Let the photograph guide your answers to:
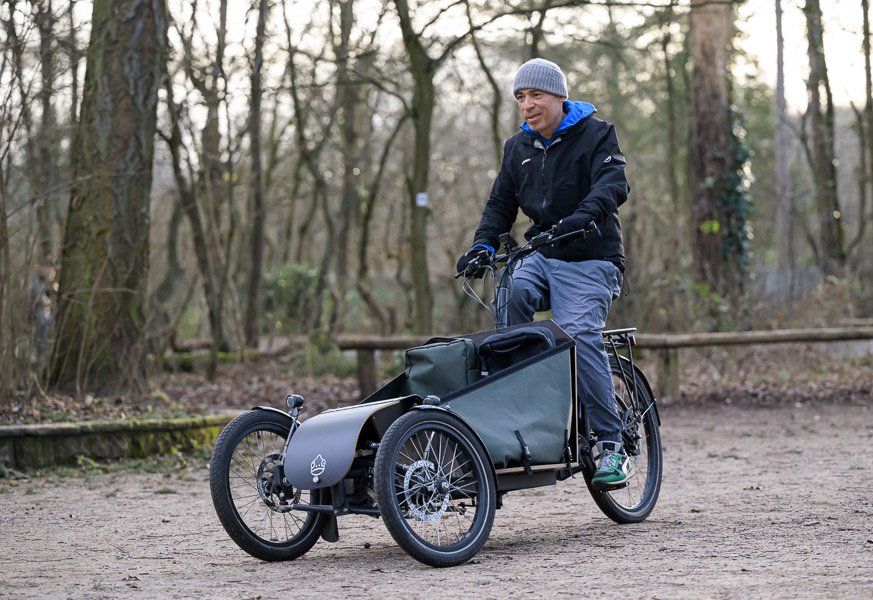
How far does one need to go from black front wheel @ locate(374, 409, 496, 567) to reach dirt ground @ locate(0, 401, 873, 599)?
11 cm

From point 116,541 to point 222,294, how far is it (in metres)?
10.8

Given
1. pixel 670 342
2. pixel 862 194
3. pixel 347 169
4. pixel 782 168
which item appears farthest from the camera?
pixel 782 168

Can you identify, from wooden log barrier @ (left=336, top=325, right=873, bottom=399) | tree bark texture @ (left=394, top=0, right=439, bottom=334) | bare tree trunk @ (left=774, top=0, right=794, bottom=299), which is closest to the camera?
wooden log barrier @ (left=336, top=325, right=873, bottom=399)

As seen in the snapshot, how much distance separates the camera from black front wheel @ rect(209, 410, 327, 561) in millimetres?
4801

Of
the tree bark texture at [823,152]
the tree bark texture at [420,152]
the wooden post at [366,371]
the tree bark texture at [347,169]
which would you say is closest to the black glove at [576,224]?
the wooden post at [366,371]

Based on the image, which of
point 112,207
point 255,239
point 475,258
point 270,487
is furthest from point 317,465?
point 255,239

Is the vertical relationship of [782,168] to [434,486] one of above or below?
above

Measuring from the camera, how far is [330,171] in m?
27.2

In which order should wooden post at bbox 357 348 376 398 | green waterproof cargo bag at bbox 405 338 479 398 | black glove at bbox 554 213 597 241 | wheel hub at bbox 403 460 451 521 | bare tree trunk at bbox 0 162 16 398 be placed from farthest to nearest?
wooden post at bbox 357 348 376 398 < bare tree trunk at bbox 0 162 16 398 < black glove at bbox 554 213 597 241 < green waterproof cargo bag at bbox 405 338 479 398 < wheel hub at bbox 403 460 451 521

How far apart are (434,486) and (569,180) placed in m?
1.64

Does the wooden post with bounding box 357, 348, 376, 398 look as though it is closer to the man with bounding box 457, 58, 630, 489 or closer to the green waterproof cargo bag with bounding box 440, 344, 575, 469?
the man with bounding box 457, 58, 630, 489

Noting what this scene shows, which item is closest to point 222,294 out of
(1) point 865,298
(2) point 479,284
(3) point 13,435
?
(2) point 479,284

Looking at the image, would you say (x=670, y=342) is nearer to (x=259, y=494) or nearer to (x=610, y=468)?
(x=610, y=468)

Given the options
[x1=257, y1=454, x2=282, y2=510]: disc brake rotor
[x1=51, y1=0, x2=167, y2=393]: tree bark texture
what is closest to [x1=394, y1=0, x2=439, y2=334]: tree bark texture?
[x1=51, y1=0, x2=167, y2=393]: tree bark texture
